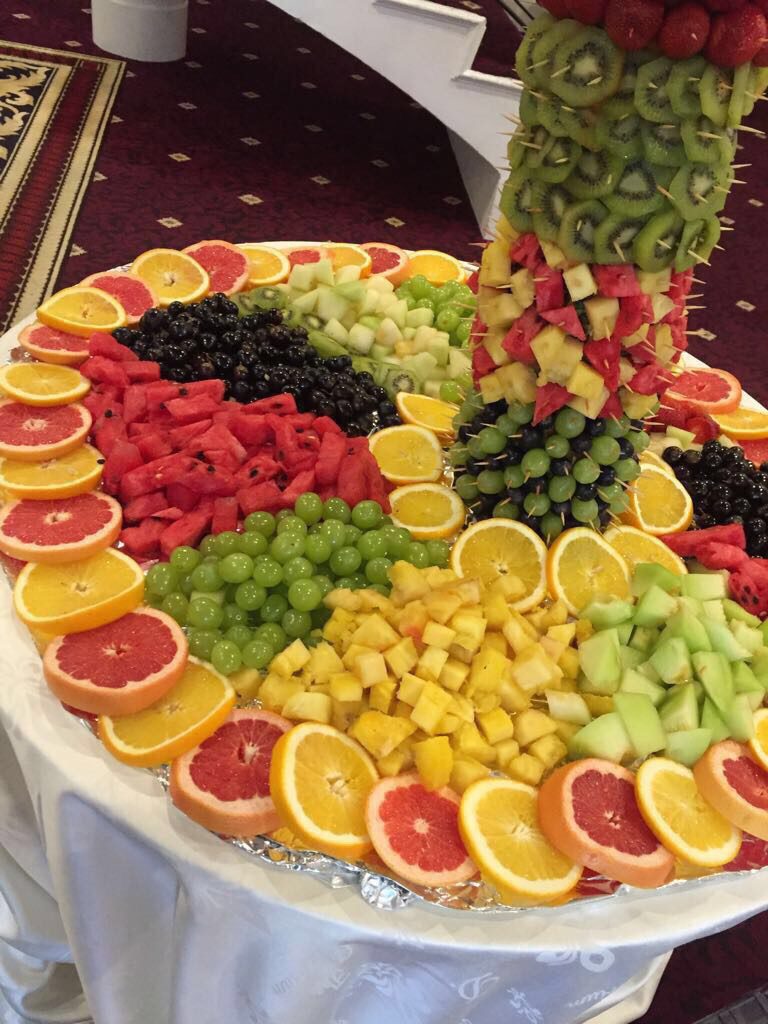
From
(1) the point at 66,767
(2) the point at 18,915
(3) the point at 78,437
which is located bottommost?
(2) the point at 18,915

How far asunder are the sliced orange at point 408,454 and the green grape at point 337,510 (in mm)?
194

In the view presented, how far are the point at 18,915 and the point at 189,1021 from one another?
47cm

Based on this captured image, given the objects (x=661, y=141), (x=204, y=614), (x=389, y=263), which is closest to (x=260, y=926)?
(x=204, y=614)

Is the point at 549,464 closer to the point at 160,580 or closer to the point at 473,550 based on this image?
the point at 473,550

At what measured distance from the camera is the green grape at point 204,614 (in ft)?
4.52

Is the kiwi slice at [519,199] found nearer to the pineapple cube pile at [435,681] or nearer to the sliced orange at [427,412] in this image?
the sliced orange at [427,412]

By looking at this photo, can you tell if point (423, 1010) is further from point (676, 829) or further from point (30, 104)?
point (30, 104)

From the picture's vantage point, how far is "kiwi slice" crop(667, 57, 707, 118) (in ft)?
4.07

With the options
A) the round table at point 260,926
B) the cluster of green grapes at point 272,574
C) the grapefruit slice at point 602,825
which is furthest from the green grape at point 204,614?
the grapefruit slice at point 602,825

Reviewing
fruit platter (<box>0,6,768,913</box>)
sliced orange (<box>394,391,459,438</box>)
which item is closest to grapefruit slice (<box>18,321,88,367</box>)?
fruit platter (<box>0,6,768,913</box>)

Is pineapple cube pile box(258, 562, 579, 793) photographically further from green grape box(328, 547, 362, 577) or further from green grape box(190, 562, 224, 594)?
green grape box(190, 562, 224, 594)

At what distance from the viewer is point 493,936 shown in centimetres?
112

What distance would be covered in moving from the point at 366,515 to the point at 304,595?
23 cm

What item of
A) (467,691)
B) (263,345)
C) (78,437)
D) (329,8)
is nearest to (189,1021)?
(467,691)
